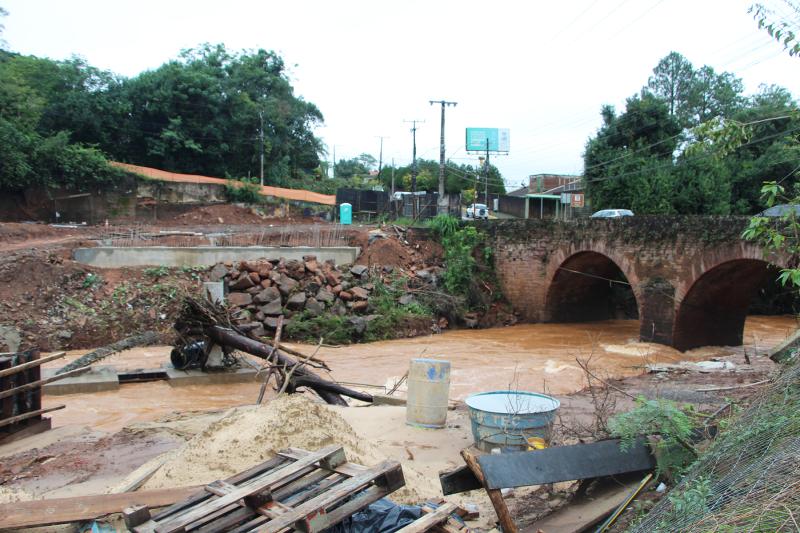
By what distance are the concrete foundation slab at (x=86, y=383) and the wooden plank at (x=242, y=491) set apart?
26.9 feet

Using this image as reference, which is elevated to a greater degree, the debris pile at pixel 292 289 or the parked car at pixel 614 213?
the parked car at pixel 614 213

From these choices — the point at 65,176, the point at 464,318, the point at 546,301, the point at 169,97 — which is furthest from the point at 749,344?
the point at 169,97

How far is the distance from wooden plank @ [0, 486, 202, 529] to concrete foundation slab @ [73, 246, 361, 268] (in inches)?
598

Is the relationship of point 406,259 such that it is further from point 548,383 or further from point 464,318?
point 548,383

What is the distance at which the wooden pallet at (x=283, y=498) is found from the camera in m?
3.49

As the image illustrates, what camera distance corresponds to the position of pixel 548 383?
1273cm

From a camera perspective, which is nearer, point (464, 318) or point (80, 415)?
point (80, 415)

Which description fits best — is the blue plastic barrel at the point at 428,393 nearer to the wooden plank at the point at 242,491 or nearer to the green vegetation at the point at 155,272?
the wooden plank at the point at 242,491

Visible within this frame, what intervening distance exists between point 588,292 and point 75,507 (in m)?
20.5

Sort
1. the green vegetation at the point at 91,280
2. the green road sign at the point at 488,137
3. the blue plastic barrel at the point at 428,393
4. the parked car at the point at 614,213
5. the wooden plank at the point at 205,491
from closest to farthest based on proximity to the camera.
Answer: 1. the wooden plank at the point at 205,491
2. the blue plastic barrel at the point at 428,393
3. the green vegetation at the point at 91,280
4. the parked car at the point at 614,213
5. the green road sign at the point at 488,137

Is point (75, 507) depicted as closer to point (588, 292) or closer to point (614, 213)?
point (588, 292)

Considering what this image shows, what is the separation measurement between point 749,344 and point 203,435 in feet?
56.3

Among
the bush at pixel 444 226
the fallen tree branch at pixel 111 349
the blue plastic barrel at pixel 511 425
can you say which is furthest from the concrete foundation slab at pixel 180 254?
the blue plastic barrel at pixel 511 425

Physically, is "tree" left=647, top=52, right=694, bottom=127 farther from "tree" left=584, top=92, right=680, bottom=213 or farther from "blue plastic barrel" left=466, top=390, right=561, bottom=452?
"blue plastic barrel" left=466, top=390, right=561, bottom=452
